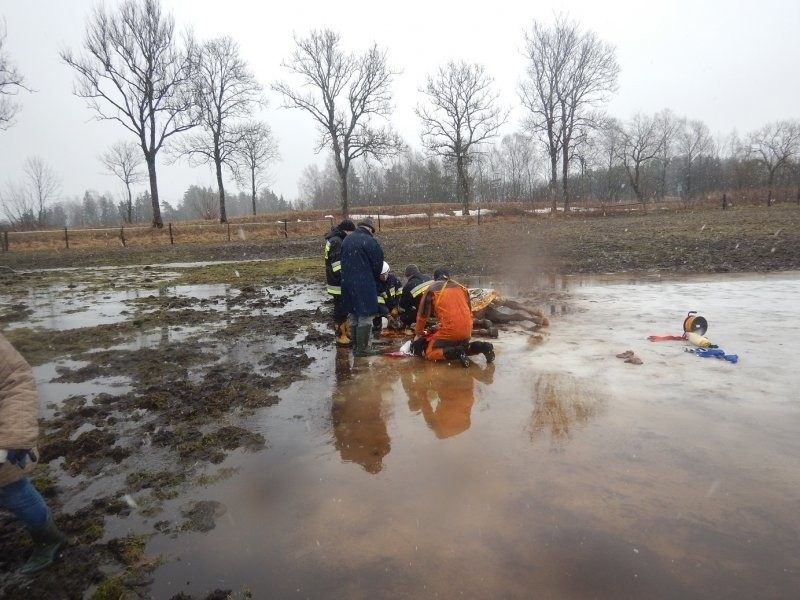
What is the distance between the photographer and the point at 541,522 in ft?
10.2

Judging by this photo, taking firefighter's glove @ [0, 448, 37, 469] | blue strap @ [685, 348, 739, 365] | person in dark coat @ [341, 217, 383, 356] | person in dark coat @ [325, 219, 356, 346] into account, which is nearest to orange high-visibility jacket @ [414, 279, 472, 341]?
person in dark coat @ [341, 217, 383, 356]

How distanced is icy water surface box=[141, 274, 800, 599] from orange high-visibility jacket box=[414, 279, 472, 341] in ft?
1.72

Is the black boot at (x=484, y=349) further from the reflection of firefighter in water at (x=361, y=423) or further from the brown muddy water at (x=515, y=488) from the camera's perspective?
the reflection of firefighter in water at (x=361, y=423)

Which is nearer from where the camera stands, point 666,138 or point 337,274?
point 337,274

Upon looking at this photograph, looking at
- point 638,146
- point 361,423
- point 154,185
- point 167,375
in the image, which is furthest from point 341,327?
point 638,146

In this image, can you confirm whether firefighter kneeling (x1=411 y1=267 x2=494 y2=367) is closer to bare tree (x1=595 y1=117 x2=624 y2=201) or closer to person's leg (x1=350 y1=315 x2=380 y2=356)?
person's leg (x1=350 y1=315 x2=380 y2=356)

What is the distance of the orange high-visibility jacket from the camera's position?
6.28 metres

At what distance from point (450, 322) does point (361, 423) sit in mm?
2096

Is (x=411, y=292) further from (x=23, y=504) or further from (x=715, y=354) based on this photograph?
(x=23, y=504)

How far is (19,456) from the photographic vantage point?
2.84 m

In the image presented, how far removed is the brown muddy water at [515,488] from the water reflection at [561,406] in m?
0.02

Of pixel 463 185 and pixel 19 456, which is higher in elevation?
pixel 463 185

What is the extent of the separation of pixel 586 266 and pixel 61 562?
46.2ft

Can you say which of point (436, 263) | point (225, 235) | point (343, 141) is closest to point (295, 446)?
point (436, 263)
